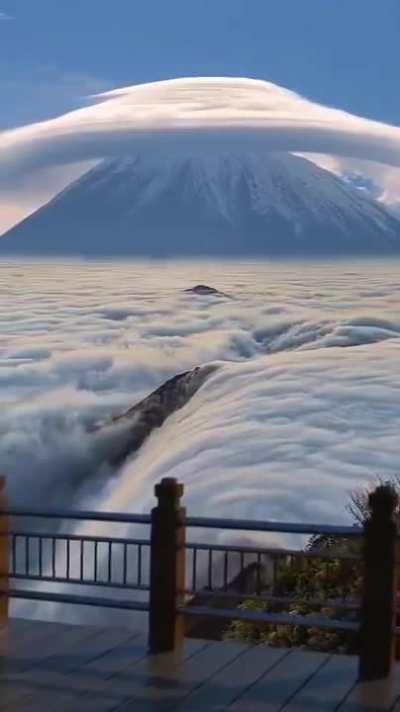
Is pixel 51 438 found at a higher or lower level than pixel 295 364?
lower

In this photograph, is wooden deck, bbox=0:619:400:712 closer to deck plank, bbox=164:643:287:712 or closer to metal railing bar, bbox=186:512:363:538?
deck plank, bbox=164:643:287:712

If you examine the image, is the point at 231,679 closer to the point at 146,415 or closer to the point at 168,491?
the point at 168,491

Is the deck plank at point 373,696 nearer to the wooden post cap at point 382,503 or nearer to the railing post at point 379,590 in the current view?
the railing post at point 379,590

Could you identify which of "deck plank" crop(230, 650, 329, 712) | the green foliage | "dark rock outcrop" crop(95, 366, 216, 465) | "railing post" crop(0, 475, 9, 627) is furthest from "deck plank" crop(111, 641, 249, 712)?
"dark rock outcrop" crop(95, 366, 216, 465)

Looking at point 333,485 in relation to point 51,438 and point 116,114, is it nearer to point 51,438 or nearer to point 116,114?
point 51,438

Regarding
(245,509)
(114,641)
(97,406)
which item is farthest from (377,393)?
(114,641)

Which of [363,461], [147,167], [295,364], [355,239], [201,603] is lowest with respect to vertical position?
[201,603]
